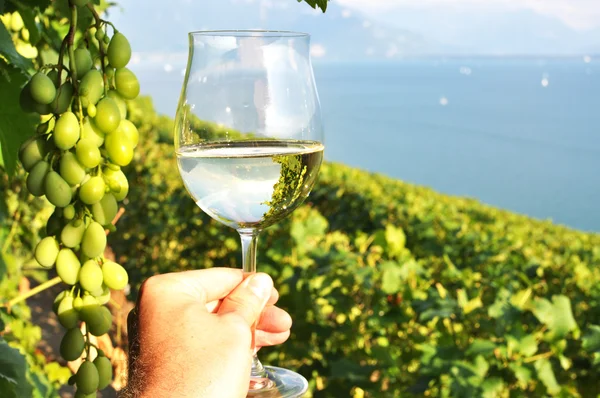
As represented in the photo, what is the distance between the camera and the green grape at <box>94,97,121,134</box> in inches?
46.5

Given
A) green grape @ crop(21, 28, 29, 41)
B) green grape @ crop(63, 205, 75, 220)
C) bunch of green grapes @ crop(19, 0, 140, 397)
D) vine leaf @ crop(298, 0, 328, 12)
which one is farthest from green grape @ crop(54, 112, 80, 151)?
green grape @ crop(21, 28, 29, 41)

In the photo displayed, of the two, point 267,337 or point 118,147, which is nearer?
point 118,147

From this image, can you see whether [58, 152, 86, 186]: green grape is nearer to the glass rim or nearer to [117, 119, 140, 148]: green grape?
[117, 119, 140, 148]: green grape

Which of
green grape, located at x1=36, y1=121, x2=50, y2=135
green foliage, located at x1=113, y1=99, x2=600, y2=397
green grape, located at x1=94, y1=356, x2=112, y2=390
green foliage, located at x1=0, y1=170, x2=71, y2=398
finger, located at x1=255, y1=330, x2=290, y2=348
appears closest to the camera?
green grape, located at x1=36, y1=121, x2=50, y2=135

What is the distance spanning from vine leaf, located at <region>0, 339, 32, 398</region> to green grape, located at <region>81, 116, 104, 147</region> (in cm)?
63

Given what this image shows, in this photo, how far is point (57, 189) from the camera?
3.76ft

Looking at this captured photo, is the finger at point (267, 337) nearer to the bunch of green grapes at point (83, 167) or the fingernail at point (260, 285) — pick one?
the fingernail at point (260, 285)

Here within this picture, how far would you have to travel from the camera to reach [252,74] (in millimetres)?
1419

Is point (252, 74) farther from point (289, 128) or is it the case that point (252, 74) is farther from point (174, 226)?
point (174, 226)

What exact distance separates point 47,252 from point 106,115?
26 centimetres

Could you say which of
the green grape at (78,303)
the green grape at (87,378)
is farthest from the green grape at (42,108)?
the green grape at (87,378)

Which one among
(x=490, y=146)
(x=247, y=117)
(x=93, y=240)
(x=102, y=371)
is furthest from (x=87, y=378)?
(x=490, y=146)

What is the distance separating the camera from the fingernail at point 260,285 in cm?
149

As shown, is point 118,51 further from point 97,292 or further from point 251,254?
point 251,254
